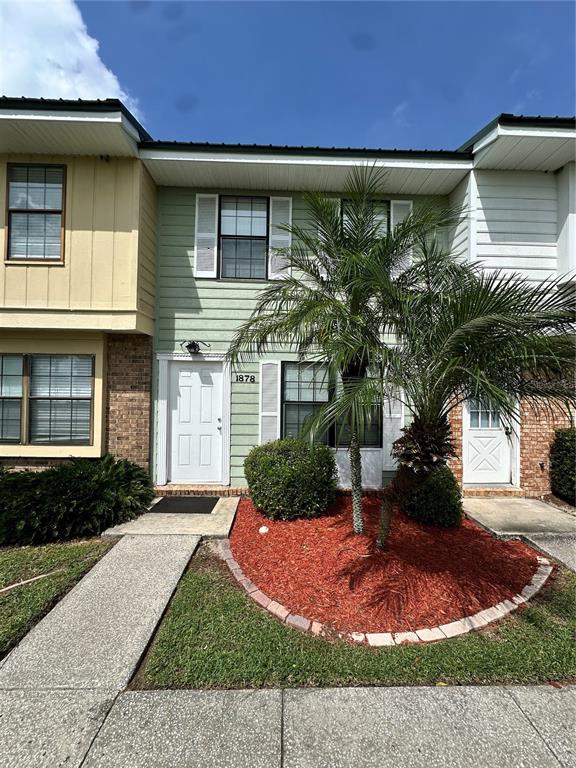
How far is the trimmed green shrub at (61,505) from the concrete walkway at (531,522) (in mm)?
5180

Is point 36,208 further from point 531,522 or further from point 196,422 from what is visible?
point 531,522

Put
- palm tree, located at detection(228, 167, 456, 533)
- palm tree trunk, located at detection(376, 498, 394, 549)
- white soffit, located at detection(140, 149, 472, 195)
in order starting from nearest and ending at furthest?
1. palm tree, located at detection(228, 167, 456, 533)
2. palm tree trunk, located at detection(376, 498, 394, 549)
3. white soffit, located at detection(140, 149, 472, 195)

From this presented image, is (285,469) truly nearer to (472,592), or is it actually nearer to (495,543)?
(472,592)

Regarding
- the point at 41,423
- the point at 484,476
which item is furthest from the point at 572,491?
the point at 41,423

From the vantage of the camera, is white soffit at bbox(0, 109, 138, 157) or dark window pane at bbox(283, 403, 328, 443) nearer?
white soffit at bbox(0, 109, 138, 157)

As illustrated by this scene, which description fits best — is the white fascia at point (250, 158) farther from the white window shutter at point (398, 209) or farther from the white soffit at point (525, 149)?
the white soffit at point (525, 149)

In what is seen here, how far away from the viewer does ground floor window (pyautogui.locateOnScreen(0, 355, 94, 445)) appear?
6066mm

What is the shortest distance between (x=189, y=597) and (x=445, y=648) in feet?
7.35

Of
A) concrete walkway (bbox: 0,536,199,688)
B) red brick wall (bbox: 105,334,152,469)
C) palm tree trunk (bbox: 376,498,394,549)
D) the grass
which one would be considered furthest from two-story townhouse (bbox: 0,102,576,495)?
concrete walkway (bbox: 0,536,199,688)

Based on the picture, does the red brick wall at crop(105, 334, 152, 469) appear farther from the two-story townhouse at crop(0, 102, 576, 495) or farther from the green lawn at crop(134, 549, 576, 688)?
the green lawn at crop(134, 549, 576, 688)

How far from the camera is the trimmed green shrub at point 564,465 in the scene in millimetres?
5953

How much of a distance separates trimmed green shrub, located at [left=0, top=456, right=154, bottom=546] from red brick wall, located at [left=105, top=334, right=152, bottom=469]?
3.04 ft

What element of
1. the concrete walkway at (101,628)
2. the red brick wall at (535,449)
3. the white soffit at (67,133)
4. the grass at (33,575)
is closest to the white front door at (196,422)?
the grass at (33,575)

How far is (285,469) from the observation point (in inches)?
197
